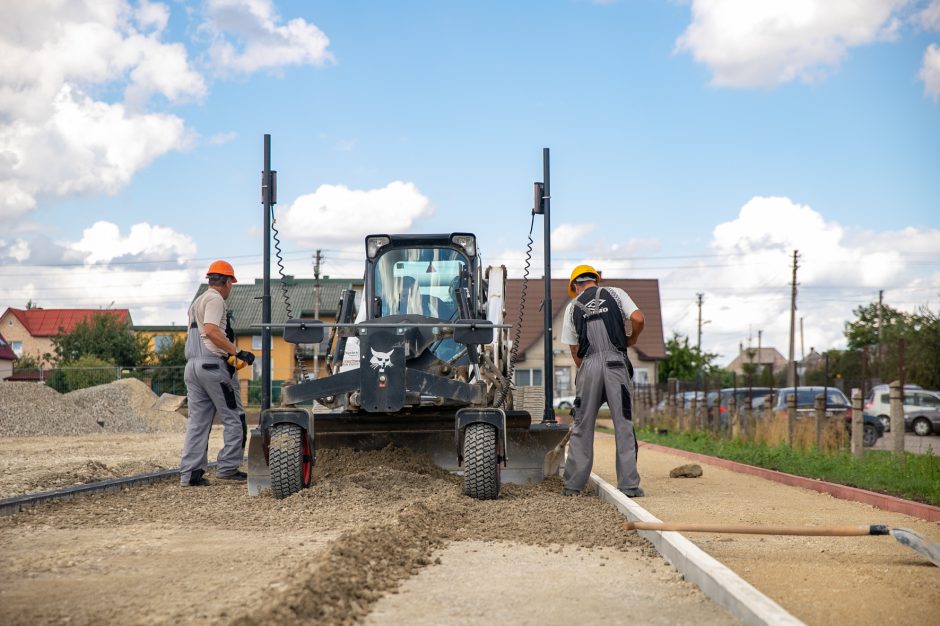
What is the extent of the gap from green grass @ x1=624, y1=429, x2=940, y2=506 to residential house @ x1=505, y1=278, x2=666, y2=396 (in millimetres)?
40951

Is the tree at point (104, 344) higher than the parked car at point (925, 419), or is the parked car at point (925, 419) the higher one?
the tree at point (104, 344)

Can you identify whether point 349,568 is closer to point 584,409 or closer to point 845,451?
point 584,409

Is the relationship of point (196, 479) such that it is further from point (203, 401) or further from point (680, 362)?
point (680, 362)

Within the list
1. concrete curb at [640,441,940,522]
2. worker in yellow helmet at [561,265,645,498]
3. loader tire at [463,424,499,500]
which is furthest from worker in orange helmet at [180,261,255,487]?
concrete curb at [640,441,940,522]

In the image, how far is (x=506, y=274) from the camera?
42.4 feet

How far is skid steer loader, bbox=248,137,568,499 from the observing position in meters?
9.21

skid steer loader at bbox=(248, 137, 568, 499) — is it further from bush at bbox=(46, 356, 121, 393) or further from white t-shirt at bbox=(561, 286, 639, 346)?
bush at bbox=(46, 356, 121, 393)

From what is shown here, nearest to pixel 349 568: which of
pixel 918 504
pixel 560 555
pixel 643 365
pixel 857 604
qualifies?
pixel 560 555

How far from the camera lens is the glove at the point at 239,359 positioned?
1115 centimetres

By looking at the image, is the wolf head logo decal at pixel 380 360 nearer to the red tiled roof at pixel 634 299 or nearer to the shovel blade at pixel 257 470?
the shovel blade at pixel 257 470

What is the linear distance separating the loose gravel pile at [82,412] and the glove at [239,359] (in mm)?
18445

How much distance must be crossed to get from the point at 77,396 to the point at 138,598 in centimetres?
2970

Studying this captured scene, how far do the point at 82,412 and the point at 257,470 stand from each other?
22.7 meters

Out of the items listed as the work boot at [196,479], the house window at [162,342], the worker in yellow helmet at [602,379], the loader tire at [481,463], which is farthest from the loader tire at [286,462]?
the house window at [162,342]
